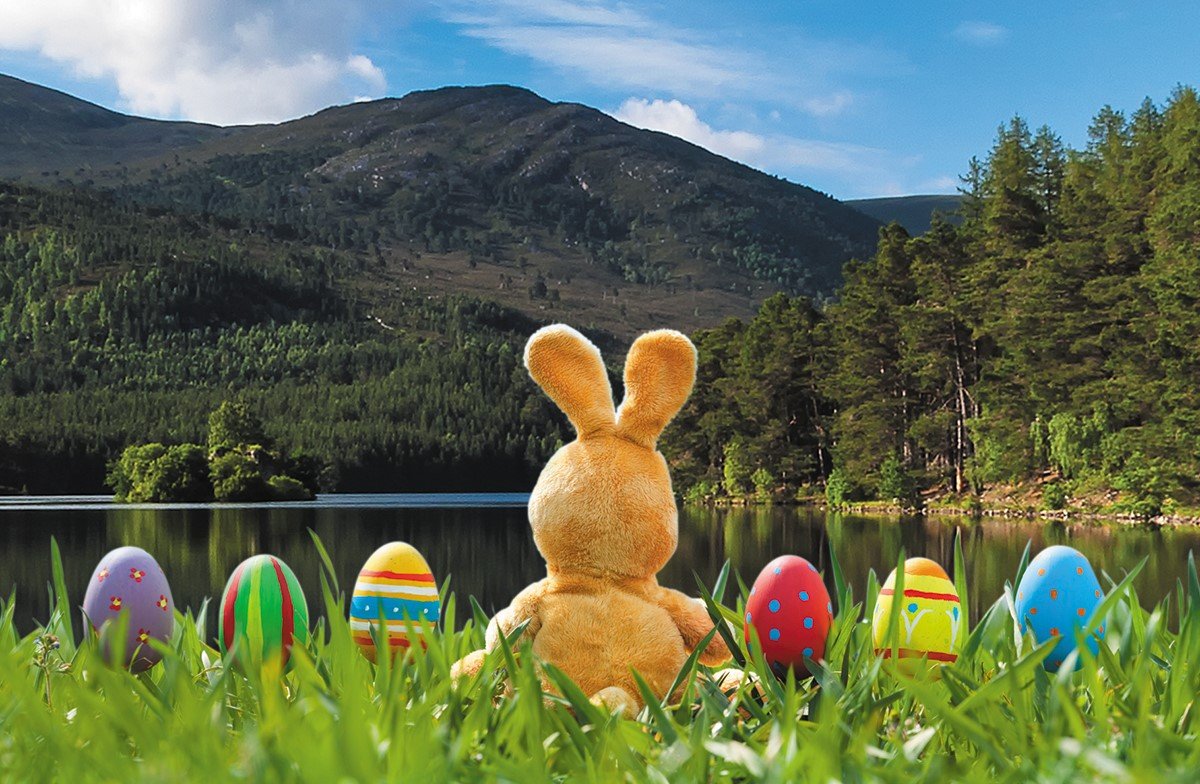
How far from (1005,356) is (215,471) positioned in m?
27.5

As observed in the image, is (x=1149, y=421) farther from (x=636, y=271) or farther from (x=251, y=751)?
(x=636, y=271)

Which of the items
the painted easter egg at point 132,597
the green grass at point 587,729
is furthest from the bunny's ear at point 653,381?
the painted easter egg at point 132,597

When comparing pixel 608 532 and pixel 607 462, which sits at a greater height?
pixel 607 462

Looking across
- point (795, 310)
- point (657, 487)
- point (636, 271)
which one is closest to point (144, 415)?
point (795, 310)

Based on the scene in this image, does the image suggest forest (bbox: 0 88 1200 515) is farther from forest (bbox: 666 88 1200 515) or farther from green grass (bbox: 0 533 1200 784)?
green grass (bbox: 0 533 1200 784)

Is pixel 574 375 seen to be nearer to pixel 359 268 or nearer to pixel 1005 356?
pixel 1005 356

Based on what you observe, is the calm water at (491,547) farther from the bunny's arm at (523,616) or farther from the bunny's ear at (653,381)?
the bunny's arm at (523,616)

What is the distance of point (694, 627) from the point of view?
236cm

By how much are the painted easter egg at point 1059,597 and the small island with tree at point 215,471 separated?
41.2 meters

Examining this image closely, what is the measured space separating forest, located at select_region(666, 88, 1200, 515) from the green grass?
799 inches

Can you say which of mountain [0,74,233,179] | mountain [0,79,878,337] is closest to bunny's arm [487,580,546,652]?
mountain [0,79,878,337]

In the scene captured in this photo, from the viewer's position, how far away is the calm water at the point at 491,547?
966 centimetres

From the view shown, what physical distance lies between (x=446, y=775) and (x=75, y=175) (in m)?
173

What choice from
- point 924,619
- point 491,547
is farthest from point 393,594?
point 491,547
